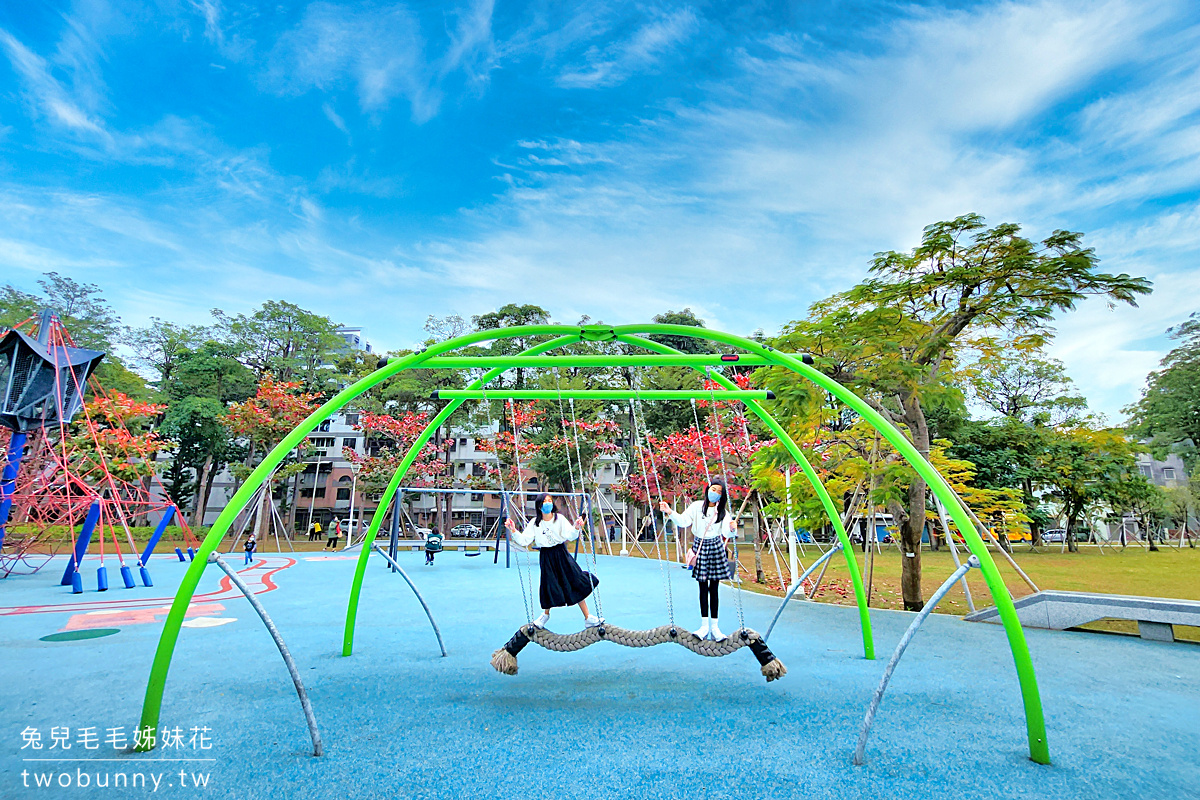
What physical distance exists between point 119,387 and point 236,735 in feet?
88.5

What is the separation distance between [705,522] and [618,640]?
1.43 meters

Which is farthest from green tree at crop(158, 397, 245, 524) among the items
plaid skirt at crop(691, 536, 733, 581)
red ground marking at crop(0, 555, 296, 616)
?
plaid skirt at crop(691, 536, 733, 581)

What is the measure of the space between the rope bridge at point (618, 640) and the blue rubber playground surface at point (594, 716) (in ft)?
1.27

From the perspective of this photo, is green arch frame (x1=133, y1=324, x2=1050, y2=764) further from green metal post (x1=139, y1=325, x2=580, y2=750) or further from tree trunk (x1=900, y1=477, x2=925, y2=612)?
tree trunk (x1=900, y1=477, x2=925, y2=612)

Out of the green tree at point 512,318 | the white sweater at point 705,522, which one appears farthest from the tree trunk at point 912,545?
the green tree at point 512,318

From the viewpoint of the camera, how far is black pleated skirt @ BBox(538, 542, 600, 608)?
546cm

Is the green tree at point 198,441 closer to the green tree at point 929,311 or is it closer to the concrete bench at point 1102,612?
the green tree at point 929,311

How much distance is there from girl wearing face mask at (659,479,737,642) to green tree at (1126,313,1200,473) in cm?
3153

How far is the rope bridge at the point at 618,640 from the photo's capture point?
15.1ft

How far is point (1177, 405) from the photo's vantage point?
1049 inches

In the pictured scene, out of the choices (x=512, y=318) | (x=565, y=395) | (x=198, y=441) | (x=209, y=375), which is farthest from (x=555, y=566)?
(x=198, y=441)

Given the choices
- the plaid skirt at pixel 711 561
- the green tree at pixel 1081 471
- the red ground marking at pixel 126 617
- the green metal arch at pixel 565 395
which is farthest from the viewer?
the green tree at pixel 1081 471

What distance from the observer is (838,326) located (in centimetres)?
834

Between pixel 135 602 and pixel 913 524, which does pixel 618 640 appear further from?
pixel 135 602
